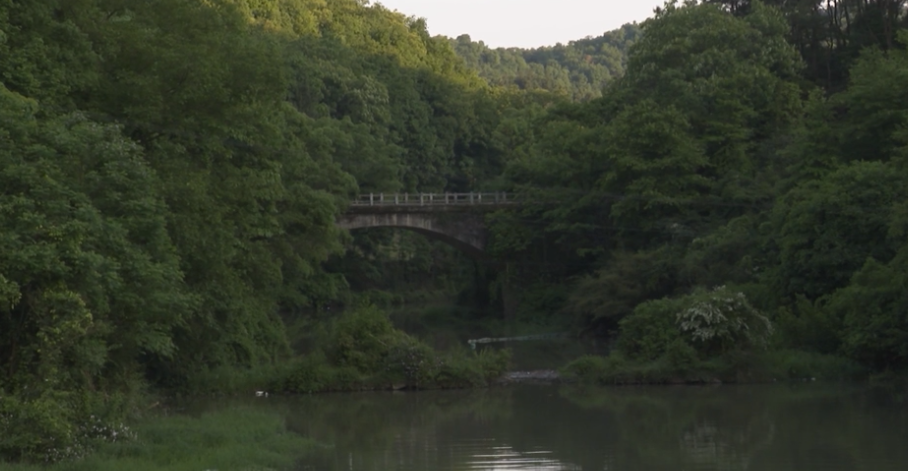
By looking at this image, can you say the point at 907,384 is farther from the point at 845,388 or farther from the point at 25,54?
the point at 25,54

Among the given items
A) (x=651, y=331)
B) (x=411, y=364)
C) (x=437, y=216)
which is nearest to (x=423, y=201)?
(x=437, y=216)

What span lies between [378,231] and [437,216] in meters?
9.53

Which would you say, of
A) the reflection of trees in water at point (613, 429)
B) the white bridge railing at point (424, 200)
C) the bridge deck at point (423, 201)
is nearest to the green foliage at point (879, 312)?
the reflection of trees in water at point (613, 429)

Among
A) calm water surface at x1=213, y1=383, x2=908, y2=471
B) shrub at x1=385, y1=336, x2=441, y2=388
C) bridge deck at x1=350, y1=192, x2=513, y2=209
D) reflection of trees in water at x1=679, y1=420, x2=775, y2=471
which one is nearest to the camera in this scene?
reflection of trees in water at x1=679, y1=420, x2=775, y2=471

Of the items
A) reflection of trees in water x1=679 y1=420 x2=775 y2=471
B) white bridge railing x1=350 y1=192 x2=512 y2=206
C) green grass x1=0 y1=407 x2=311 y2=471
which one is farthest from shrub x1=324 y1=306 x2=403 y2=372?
white bridge railing x1=350 y1=192 x2=512 y2=206

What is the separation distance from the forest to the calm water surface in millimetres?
2213

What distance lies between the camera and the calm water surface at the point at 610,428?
20.4 m

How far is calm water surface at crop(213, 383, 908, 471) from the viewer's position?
66.8ft

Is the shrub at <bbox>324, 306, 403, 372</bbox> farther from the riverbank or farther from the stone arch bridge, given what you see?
the stone arch bridge

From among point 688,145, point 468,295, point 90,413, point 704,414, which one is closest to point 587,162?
point 688,145

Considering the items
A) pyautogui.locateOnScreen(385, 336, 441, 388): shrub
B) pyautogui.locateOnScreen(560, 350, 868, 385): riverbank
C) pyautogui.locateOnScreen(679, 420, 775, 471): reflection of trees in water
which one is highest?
pyautogui.locateOnScreen(385, 336, 441, 388): shrub

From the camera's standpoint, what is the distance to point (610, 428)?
25.4m

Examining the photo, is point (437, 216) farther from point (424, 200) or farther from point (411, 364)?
point (411, 364)

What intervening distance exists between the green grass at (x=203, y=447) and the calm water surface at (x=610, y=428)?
0.75 metres
